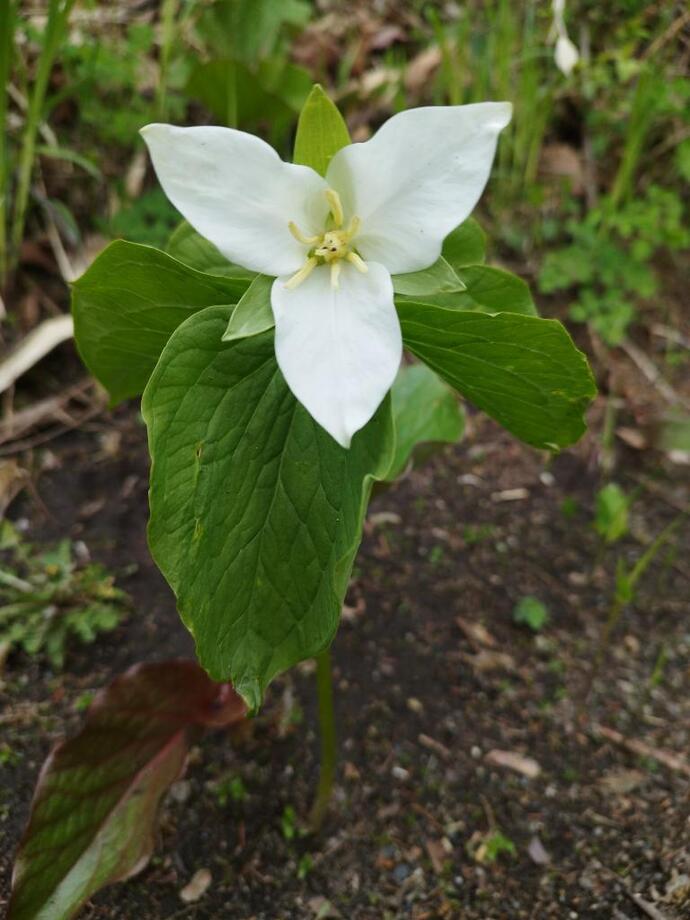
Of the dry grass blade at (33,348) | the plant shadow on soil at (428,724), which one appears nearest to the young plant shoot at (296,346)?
the plant shadow on soil at (428,724)

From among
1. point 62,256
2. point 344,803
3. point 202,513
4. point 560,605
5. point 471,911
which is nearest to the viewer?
point 202,513

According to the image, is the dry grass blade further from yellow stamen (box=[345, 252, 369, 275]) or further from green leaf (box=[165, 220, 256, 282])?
yellow stamen (box=[345, 252, 369, 275])

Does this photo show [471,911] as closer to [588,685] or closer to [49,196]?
[588,685]

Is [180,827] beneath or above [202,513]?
beneath

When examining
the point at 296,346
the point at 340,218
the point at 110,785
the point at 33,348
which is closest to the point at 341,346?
the point at 296,346

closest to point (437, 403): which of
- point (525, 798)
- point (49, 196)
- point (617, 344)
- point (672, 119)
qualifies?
point (525, 798)

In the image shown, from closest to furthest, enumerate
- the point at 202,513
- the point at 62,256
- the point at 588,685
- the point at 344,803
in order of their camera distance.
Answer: the point at 202,513 → the point at 344,803 → the point at 588,685 → the point at 62,256

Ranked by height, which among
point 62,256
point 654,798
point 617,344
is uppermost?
point 62,256

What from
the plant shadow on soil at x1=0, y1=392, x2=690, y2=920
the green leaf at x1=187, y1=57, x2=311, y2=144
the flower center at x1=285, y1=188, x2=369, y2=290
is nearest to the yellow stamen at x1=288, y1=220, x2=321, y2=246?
the flower center at x1=285, y1=188, x2=369, y2=290
